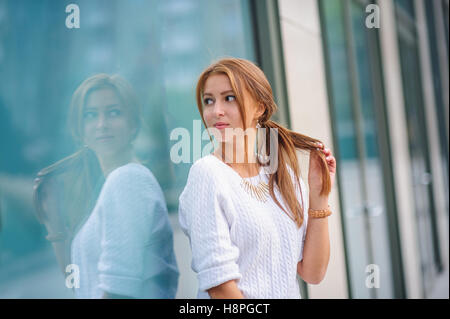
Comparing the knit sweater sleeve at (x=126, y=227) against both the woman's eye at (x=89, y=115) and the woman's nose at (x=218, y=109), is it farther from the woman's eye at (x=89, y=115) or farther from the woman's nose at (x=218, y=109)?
the woman's nose at (x=218, y=109)

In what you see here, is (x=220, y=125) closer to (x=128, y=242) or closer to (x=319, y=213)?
(x=319, y=213)

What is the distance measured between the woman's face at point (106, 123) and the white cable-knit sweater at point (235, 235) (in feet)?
0.91

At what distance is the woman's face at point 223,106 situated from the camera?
1.03 meters

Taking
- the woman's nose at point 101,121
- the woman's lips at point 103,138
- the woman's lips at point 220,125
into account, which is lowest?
Result: the woman's lips at point 220,125

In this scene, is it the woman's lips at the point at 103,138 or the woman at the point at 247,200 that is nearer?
the woman at the point at 247,200

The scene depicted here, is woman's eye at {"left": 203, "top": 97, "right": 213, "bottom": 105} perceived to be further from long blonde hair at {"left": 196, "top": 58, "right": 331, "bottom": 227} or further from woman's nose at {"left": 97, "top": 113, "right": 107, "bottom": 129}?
woman's nose at {"left": 97, "top": 113, "right": 107, "bottom": 129}

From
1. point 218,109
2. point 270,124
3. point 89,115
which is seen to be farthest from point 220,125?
point 89,115

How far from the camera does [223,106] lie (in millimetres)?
1035

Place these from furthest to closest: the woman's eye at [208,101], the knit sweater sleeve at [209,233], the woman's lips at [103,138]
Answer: the woman's lips at [103,138] < the woman's eye at [208,101] < the knit sweater sleeve at [209,233]

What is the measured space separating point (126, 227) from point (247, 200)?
1.30 feet

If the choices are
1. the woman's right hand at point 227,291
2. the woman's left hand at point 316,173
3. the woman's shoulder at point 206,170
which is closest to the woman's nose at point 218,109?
the woman's shoulder at point 206,170

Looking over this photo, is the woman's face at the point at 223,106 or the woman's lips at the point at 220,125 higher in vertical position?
the woman's face at the point at 223,106

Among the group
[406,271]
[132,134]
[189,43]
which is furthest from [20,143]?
[406,271]

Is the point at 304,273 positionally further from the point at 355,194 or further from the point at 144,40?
the point at 355,194
